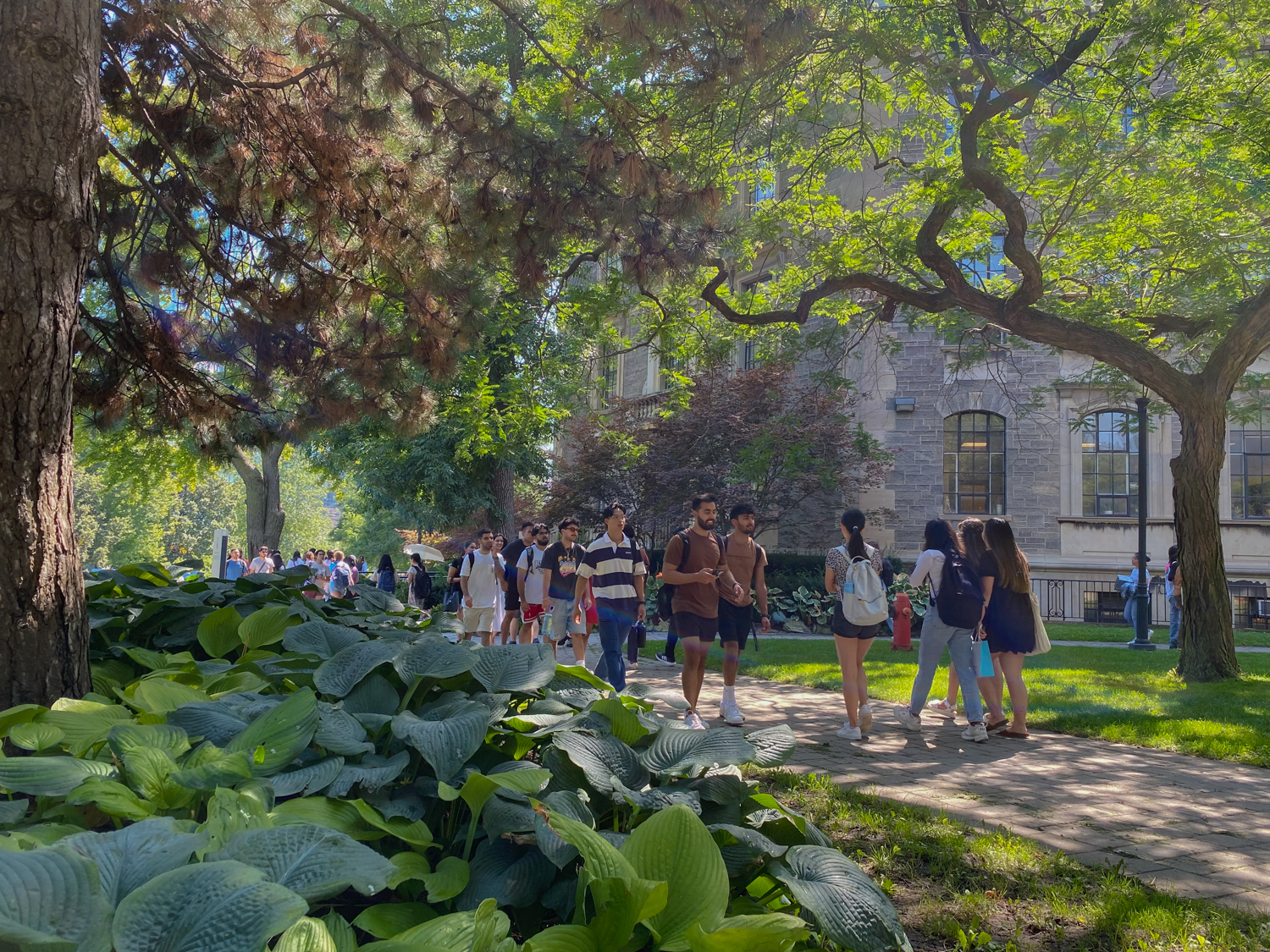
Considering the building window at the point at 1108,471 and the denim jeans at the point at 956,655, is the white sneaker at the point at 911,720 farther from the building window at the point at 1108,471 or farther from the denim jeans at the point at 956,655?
the building window at the point at 1108,471

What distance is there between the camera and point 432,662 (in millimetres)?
2668

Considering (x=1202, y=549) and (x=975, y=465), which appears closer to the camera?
(x=1202, y=549)

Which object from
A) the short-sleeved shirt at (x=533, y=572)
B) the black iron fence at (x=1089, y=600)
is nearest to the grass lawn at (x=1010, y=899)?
the short-sleeved shirt at (x=533, y=572)

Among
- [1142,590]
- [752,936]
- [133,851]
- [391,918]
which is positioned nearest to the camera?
[133,851]

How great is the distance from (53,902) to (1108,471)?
24.9 m

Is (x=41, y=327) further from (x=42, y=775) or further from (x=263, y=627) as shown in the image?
(x=42, y=775)

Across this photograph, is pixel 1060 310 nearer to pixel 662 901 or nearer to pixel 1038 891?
pixel 1038 891

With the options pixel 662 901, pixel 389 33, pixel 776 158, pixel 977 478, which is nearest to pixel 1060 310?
pixel 776 158

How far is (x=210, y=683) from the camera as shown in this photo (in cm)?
284

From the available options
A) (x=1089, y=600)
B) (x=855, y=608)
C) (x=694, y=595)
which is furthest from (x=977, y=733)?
(x=1089, y=600)

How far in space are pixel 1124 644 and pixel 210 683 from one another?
667 inches

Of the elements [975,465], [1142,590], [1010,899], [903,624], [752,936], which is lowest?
[1010,899]

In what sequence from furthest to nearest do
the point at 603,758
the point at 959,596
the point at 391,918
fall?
the point at 959,596 → the point at 603,758 → the point at 391,918

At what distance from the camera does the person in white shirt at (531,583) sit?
1123cm
